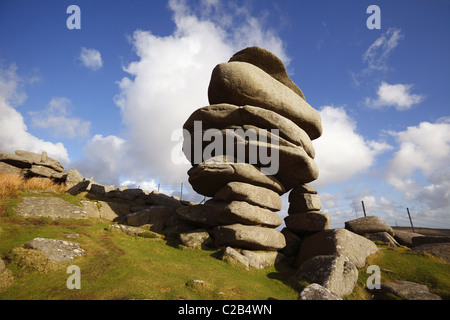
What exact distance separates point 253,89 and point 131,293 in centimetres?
1578

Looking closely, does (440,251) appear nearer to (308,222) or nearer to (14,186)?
(308,222)

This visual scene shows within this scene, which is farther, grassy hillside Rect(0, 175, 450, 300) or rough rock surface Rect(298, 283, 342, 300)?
rough rock surface Rect(298, 283, 342, 300)

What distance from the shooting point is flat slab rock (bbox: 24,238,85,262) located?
932 cm

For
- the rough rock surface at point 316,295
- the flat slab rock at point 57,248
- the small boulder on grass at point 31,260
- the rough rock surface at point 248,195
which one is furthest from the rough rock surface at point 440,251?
the small boulder on grass at point 31,260

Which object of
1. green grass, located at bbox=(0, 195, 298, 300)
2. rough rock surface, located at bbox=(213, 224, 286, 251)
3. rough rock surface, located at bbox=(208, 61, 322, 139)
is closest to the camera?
green grass, located at bbox=(0, 195, 298, 300)

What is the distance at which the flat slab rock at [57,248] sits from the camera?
9320 millimetres

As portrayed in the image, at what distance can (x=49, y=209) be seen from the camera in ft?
49.2

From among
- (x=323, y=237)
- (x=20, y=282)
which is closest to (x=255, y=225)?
(x=323, y=237)

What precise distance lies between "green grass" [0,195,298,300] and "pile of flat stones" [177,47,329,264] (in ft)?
9.76

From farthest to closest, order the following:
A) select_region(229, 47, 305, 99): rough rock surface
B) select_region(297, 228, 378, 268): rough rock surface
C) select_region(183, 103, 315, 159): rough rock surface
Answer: select_region(229, 47, 305, 99): rough rock surface < select_region(183, 103, 315, 159): rough rock surface < select_region(297, 228, 378, 268): rough rock surface

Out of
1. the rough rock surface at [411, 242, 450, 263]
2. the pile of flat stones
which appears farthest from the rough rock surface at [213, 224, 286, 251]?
the rough rock surface at [411, 242, 450, 263]

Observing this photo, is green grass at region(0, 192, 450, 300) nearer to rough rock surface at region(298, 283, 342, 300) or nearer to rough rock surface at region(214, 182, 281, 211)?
rough rock surface at region(298, 283, 342, 300)

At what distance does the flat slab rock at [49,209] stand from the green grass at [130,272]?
2.52 ft
